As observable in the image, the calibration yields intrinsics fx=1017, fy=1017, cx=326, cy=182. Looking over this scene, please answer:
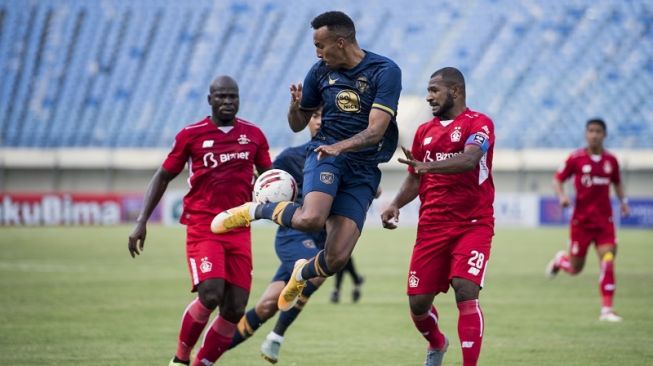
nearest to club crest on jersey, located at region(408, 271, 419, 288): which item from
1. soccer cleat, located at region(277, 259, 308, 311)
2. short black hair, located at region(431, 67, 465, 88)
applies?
soccer cleat, located at region(277, 259, 308, 311)

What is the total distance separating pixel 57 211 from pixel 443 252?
1313 inches

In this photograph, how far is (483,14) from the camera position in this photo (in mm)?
47562

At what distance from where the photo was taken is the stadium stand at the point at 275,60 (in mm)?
44312

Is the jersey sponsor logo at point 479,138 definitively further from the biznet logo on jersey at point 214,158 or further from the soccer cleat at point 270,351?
the soccer cleat at point 270,351

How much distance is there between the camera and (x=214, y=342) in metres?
8.41

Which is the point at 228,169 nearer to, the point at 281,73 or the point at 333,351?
the point at 333,351

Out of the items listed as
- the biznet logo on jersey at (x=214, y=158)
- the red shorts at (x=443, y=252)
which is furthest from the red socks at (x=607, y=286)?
the biznet logo on jersey at (x=214, y=158)

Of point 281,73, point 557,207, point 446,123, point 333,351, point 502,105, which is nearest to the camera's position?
point 446,123

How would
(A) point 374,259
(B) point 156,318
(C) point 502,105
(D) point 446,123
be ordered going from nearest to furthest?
(D) point 446,123 → (B) point 156,318 → (A) point 374,259 → (C) point 502,105

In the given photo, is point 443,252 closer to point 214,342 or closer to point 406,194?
point 406,194

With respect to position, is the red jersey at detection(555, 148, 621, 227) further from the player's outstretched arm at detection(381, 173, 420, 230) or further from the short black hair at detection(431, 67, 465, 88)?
the short black hair at detection(431, 67, 465, 88)

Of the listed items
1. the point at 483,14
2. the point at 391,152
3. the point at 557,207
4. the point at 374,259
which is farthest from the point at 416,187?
the point at 483,14

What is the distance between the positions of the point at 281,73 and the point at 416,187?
39616 millimetres

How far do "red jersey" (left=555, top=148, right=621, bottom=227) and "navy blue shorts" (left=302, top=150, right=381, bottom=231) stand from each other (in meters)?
7.11
